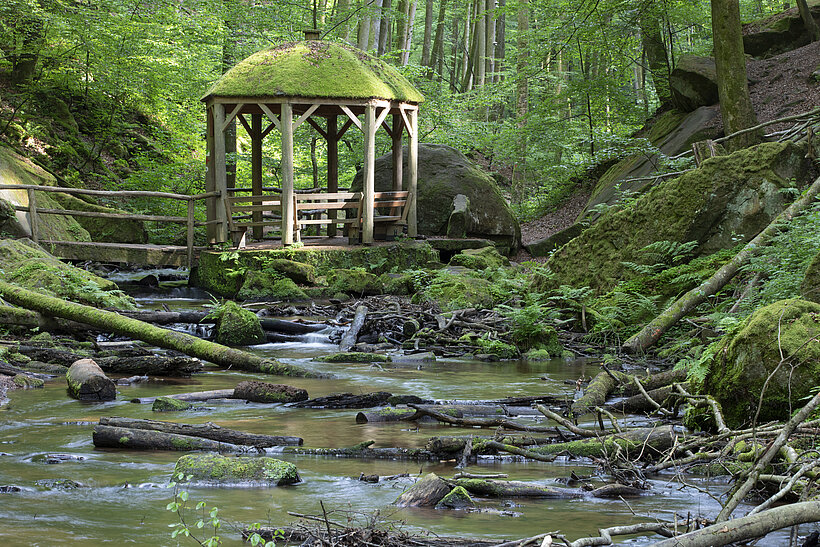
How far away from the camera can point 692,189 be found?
36.3 ft

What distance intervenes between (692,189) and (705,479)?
278 inches

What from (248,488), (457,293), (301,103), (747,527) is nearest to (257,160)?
(301,103)

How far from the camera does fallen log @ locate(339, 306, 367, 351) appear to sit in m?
10.9

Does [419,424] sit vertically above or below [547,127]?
below

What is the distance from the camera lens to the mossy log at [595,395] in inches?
257

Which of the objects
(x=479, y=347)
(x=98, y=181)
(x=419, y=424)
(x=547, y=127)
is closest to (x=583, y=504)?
(x=419, y=424)

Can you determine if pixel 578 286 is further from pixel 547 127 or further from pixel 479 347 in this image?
pixel 547 127

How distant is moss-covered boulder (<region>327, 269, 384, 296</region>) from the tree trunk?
7.14m

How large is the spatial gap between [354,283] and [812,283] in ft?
32.7

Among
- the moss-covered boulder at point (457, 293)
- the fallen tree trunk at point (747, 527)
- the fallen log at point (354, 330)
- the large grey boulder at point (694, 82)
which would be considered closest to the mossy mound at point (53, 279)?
the fallen log at point (354, 330)

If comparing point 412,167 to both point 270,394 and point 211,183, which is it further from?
point 270,394

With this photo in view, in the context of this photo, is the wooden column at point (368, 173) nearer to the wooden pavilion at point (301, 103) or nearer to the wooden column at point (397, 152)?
the wooden pavilion at point (301, 103)

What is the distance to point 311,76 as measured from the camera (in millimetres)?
16172

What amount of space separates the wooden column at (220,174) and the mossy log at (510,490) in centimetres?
1272
